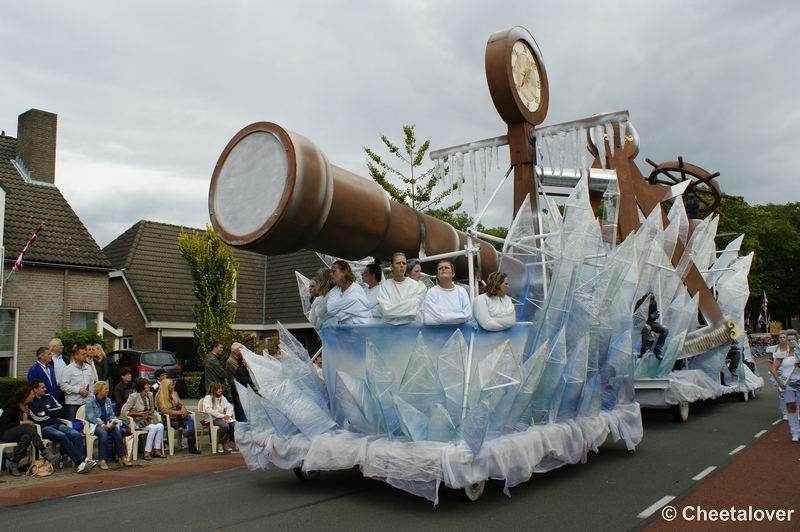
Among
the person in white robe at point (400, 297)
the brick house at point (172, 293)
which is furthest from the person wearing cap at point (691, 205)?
the brick house at point (172, 293)

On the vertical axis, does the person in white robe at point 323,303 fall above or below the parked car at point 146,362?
above

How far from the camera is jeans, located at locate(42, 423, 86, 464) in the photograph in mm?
7820

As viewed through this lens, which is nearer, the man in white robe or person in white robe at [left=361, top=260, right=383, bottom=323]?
the man in white robe

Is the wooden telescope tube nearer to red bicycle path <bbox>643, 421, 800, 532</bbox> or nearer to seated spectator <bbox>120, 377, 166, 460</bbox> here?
red bicycle path <bbox>643, 421, 800, 532</bbox>

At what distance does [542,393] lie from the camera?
6055 mm

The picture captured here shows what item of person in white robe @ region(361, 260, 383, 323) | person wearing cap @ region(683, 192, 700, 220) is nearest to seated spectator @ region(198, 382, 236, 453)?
person in white robe @ region(361, 260, 383, 323)

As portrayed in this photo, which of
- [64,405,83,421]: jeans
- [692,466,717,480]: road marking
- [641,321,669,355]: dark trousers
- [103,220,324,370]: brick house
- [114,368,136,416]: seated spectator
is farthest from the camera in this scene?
[103,220,324,370]: brick house

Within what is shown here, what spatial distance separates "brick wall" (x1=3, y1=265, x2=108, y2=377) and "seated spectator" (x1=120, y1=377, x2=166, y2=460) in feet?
23.7

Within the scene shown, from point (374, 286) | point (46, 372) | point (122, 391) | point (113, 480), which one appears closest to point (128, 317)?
point (122, 391)

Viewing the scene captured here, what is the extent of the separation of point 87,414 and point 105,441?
0.45 metres

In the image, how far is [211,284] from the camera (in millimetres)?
17297

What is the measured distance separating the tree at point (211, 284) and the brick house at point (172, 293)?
11.4 ft

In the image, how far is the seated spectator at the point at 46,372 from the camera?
317 inches

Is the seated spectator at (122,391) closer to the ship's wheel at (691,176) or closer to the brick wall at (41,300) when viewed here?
Answer: the brick wall at (41,300)
